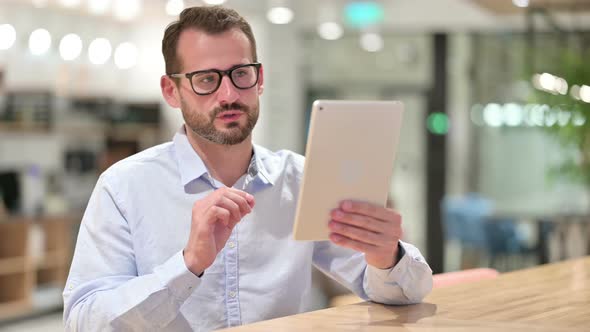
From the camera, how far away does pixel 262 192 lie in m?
2.29

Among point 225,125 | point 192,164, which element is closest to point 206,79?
point 225,125

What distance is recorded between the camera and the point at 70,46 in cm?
927

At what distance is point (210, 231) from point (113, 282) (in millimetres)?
317

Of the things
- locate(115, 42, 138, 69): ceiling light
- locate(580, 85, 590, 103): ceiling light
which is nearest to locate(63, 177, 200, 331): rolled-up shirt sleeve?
locate(580, 85, 590, 103): ceiling light

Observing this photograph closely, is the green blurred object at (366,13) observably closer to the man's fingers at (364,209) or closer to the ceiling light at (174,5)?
the ceiling light at (174,5)

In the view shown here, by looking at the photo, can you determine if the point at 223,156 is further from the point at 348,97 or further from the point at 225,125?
the point at 348,97

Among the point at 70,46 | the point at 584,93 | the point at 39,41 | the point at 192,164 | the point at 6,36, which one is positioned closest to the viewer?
the point at 192,164

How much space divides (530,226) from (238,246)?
26.5 ft

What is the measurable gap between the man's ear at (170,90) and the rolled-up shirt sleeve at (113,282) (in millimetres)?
287

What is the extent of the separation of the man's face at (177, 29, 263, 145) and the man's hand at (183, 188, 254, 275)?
32cm

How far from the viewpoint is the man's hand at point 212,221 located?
1.83 metres

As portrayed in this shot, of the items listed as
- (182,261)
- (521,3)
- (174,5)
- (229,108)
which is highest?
(174,5)

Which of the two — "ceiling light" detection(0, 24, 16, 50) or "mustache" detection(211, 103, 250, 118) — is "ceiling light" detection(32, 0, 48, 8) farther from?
"mustache" detection(211, 103, 250, 118)

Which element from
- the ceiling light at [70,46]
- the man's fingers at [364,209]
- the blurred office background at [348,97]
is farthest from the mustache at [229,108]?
the ceiling light at [70,46]
